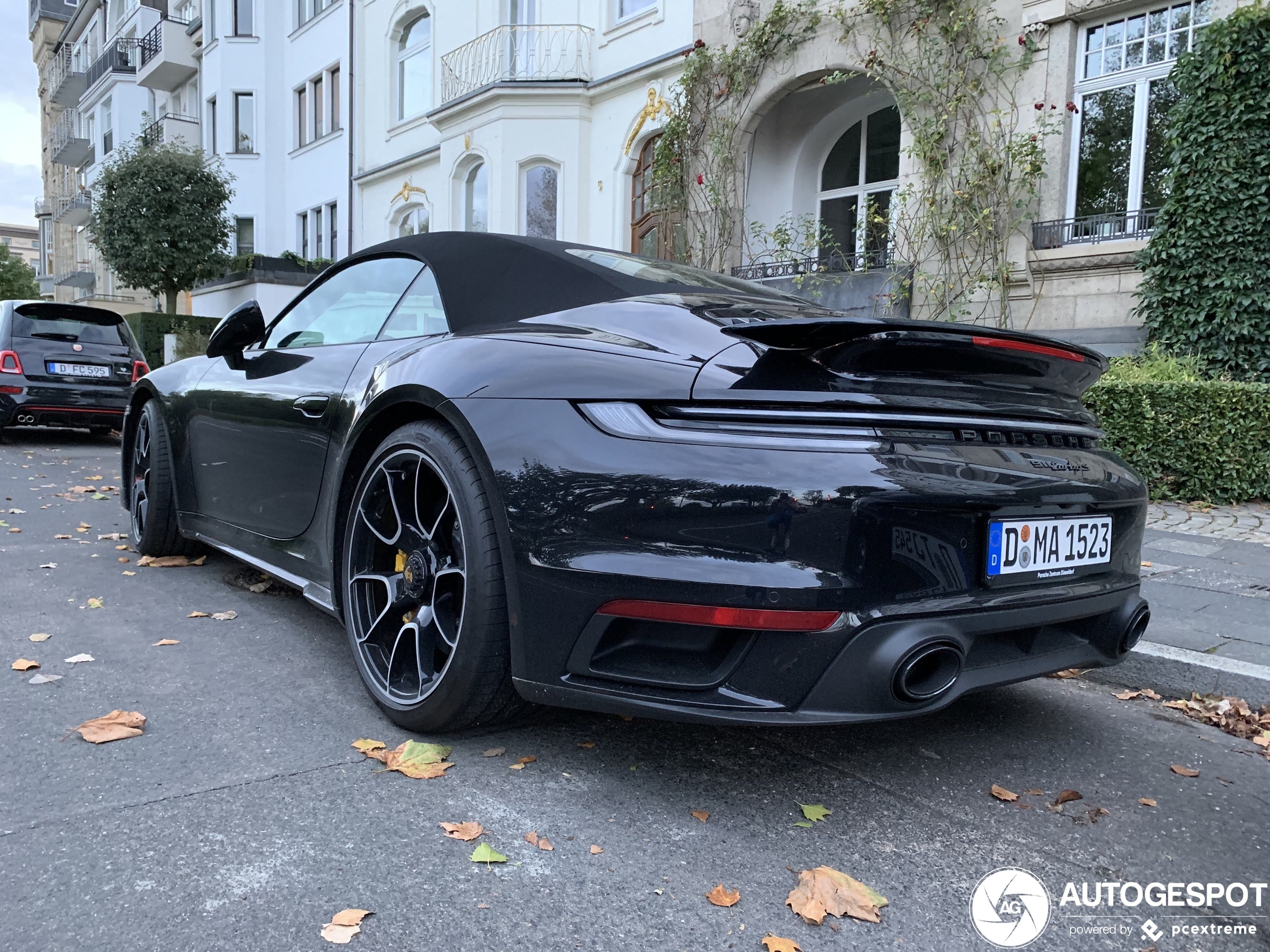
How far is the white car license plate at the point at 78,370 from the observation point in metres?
9.53

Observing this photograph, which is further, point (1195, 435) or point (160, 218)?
point (160, 218)

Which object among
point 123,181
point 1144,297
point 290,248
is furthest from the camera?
point 290,248

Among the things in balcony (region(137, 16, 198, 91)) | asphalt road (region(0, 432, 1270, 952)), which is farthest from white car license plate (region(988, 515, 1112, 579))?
balcony (region(137, 16, 198, 91))

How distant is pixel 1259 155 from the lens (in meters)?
7.60

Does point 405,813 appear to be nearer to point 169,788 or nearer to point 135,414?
point 169,788

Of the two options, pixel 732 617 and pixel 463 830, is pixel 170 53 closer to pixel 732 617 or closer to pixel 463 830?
pixel 463 830

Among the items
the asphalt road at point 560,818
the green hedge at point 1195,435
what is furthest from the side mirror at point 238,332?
the green hedge at point 1195,435

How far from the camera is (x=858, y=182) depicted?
12.6m

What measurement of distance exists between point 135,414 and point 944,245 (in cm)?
812

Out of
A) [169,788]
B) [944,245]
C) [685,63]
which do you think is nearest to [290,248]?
[685,63]

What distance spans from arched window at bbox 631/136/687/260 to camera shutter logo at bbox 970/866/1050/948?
39.4ft

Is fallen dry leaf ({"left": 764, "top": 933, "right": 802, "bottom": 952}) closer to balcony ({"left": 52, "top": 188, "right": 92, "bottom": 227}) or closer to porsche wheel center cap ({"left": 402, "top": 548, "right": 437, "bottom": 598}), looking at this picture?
porsche wheel center cap ({"left": 402, "top": 548, "right": 437, "bottom": 598})

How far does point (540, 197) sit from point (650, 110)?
2603 mm

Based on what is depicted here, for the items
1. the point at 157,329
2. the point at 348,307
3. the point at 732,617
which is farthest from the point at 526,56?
the point at 732,617
